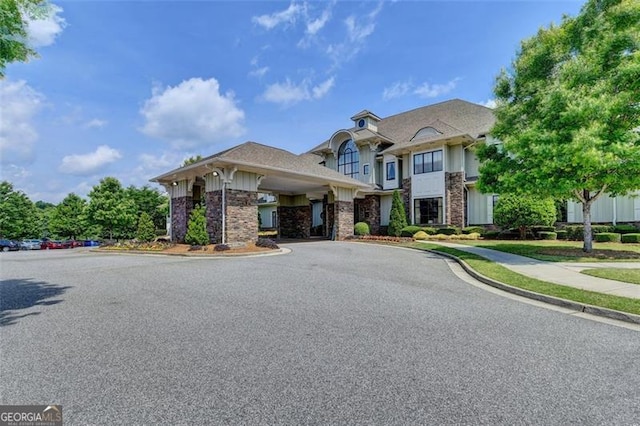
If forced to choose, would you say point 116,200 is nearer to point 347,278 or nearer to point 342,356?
point 347,278

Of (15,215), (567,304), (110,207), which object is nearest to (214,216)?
(567,304)

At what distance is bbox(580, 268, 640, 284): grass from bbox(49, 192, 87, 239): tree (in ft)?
162

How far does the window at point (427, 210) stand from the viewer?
23.5 meters

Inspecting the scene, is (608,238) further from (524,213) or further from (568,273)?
(568,273)

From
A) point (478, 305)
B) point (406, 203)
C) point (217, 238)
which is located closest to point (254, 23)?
point (217, 238)

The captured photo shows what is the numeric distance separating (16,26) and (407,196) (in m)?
22.8

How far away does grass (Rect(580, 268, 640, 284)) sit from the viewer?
7.57m

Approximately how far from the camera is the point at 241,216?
1622 centimetres

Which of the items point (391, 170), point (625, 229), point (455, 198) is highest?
point (391, 170)

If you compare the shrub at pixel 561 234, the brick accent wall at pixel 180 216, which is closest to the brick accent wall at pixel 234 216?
the brick accent wall at pixel 180 216

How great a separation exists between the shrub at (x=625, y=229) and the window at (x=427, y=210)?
30.3 feet

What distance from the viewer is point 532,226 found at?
19438 mm

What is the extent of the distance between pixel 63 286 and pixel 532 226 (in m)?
21.7

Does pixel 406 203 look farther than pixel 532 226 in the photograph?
Yes
